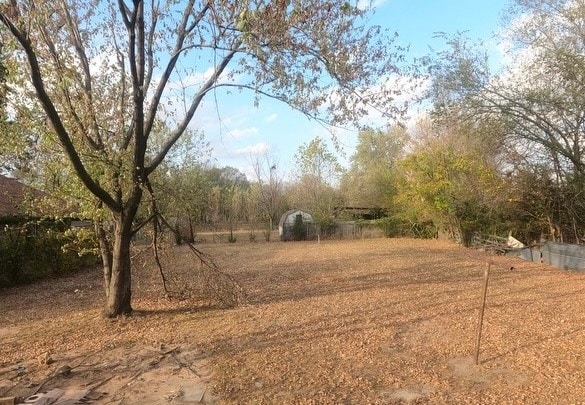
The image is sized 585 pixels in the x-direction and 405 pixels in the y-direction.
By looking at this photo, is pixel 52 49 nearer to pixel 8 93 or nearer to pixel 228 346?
pixel 8 93

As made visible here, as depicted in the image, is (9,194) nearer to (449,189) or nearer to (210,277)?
(210,277)

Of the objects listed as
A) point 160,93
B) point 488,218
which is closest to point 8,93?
point 160,93

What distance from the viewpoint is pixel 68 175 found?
322 inches

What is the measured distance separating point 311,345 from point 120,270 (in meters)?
3.81

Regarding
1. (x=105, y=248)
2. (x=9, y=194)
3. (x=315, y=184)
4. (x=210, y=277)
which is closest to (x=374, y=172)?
(x=315, y=184)

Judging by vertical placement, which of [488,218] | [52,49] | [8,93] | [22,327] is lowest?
[22,327]

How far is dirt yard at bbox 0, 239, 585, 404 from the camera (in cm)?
485

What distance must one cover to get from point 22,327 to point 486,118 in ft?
39.2

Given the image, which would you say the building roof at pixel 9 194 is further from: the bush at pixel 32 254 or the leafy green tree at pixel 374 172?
the leafy green tree at pixel 374 172

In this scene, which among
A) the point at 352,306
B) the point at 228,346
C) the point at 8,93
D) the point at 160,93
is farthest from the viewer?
the point at 352,306

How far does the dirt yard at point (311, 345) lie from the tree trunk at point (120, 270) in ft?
0.99

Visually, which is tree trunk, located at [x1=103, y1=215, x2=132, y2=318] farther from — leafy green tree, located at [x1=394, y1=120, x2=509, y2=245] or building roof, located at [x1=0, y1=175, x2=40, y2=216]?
leafy green tree, located at [x1=394, y1=120, x2=509, y2=245]

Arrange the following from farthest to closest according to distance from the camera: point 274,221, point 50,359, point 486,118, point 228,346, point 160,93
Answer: point 274,221, point 486,118, point 160,93, point 228,346, point 50,359

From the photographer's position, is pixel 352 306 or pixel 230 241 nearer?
pixel 352 306
